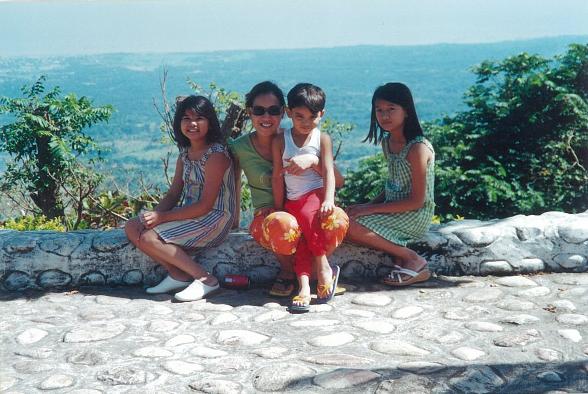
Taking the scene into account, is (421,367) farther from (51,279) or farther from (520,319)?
(51,279)

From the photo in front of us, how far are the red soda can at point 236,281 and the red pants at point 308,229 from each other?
1.32 ft

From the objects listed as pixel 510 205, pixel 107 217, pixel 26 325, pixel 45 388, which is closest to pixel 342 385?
pixel 45 388

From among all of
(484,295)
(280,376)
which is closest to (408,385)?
(280,376)

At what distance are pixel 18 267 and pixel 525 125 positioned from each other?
6.52 metres

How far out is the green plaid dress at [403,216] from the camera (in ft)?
15.1

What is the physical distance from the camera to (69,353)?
12.0 feet

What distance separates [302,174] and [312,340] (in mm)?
1089

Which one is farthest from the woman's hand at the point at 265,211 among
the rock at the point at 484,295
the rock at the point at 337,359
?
the rock at the point at 484,295

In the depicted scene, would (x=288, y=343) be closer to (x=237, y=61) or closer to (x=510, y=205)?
(x=510, y=205)

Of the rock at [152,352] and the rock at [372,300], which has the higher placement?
the rock at [152,352]

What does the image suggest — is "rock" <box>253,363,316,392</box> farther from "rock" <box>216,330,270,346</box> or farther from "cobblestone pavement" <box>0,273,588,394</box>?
"rock" <box>216,330,270,346</box>

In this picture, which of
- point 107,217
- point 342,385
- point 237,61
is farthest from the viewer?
point 237,61

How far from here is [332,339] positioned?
378 centimetres

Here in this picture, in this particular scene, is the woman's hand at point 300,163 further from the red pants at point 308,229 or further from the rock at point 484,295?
the rock at point 484,295
